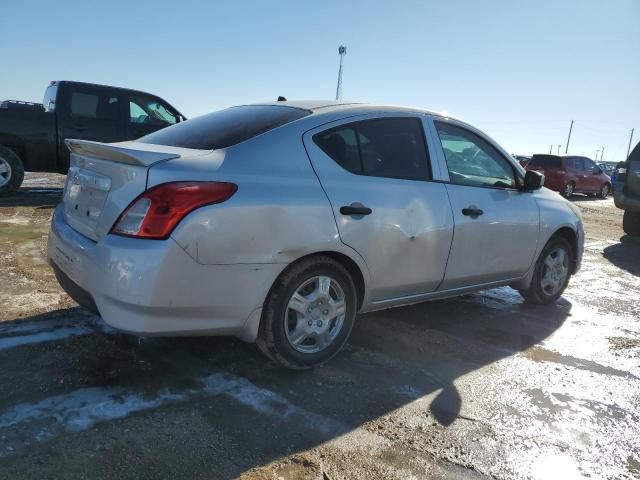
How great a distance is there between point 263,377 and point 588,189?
20336 millimetres

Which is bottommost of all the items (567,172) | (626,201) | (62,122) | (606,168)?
(626,201)

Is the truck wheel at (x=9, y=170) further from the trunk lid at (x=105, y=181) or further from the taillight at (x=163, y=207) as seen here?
the taillight at (x=163, y=207)

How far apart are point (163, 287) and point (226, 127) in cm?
120

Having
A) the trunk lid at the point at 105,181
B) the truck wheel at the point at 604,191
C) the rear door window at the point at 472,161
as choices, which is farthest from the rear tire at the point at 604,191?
the trunk lid at the point at 105,181

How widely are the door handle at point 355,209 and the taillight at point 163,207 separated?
2.59ft

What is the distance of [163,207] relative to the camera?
2555 millimetres

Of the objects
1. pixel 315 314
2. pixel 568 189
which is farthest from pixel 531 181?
pixel 568 189

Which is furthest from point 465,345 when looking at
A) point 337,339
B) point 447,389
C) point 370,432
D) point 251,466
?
point 251,466

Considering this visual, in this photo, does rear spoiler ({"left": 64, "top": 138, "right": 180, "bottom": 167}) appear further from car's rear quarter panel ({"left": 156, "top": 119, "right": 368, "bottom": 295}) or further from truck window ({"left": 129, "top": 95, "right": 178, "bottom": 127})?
truck window ({"left": 129, "top": 95, "right": 178, "bottom": 127})

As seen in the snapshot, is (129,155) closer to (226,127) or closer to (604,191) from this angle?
(226,127)

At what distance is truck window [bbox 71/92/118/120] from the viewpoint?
909cm

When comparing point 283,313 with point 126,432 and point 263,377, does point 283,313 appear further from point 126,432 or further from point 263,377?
point 126,432

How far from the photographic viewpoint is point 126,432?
244 cm

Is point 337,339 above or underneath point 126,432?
above
